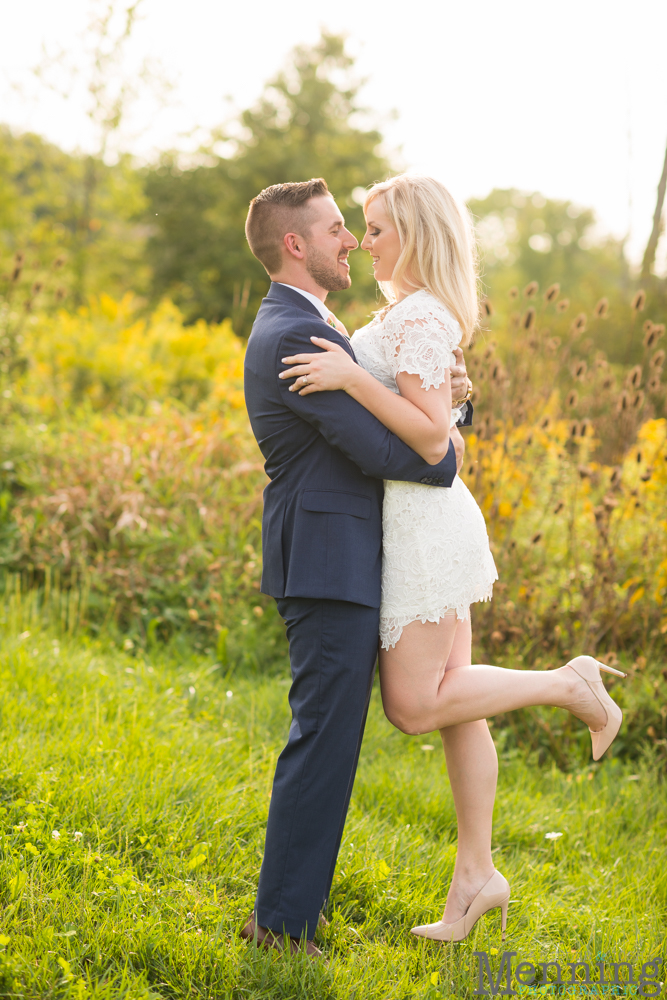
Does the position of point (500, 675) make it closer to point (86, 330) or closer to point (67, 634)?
point (67, 634)

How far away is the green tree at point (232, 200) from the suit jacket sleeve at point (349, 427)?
35.9 ft

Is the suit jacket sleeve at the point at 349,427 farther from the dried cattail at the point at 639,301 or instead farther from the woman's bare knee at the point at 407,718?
the dried cattail at the point at 639,301

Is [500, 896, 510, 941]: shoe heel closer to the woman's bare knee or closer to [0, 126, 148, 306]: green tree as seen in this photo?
the woman's bare knee

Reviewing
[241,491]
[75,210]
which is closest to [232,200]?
[75,210]

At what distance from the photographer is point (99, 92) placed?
48.2 feet

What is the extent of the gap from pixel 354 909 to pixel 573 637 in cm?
219

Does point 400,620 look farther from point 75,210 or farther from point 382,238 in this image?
point 75,210

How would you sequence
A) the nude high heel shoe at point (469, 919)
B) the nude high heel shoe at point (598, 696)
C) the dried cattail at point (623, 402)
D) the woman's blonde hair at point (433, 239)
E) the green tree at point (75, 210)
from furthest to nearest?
the green tree at point (75, 210) → the dried cattail at point (623, 402) → the nude high heel shoe at point (598, 696) → the nude high heel shoe at point (469, 919) → the woman's blonde hair at point (433, 239)

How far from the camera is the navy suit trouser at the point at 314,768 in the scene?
83.0 inches

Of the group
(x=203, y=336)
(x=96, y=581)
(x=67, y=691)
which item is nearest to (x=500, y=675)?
(x=67, y=691)

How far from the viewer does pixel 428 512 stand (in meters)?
2.19

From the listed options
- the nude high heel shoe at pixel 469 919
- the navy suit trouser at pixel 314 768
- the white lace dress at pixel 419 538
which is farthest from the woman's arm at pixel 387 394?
the nude high heel shoe at pixel 469 919

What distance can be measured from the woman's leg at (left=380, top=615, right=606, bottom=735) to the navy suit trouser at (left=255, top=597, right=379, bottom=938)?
0.47 feet

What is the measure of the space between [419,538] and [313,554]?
33 cm
